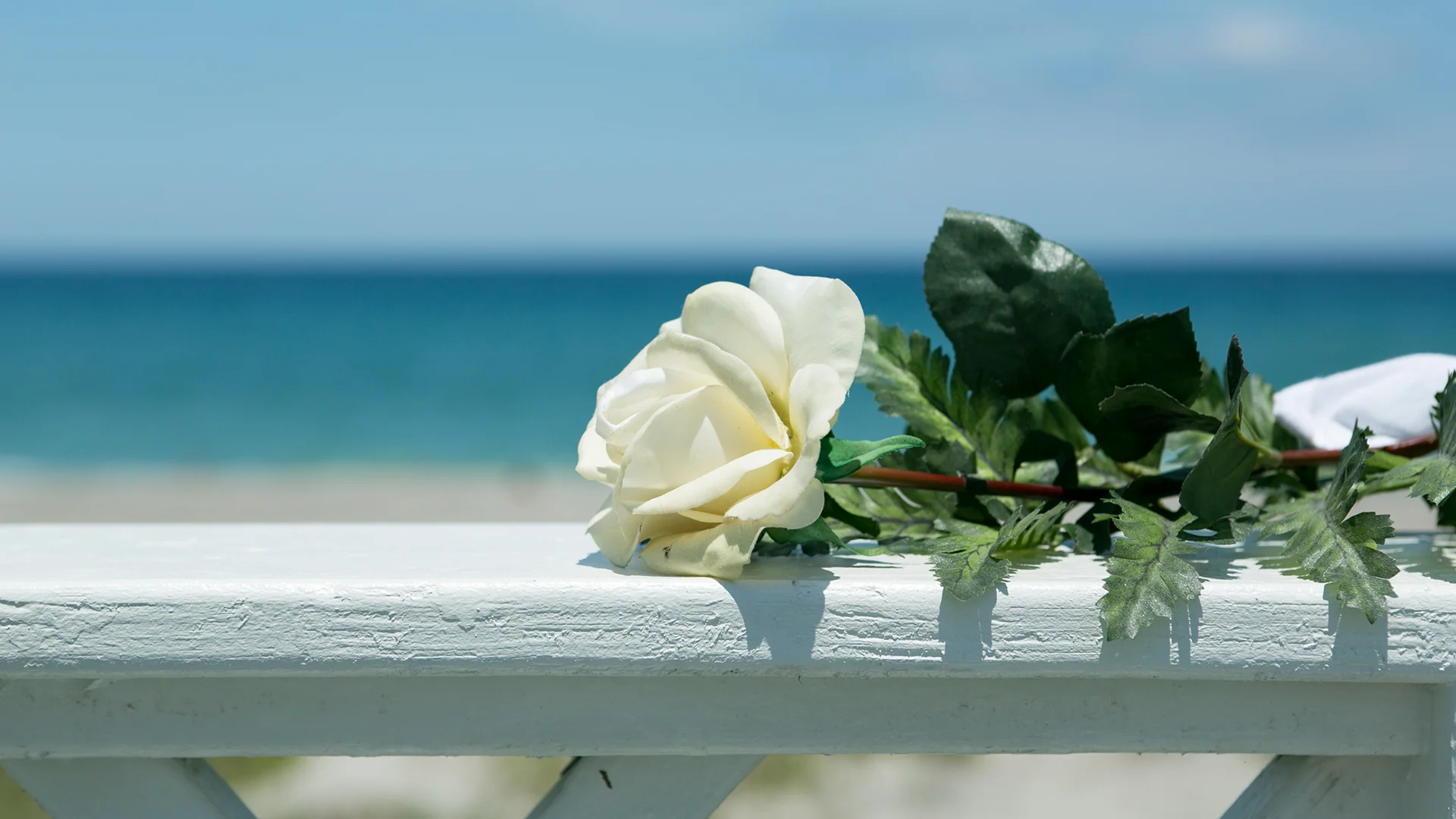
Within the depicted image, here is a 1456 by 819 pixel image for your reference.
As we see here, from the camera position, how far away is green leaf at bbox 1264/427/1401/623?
21.1 inches

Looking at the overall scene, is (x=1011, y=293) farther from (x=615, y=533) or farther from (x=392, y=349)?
(x=392, y=349)

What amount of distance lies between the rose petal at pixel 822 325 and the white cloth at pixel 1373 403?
1.41 feet

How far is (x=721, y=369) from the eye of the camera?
22.4 inches

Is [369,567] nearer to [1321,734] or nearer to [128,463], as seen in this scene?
[1321,734]

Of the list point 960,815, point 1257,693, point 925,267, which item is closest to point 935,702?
point 1257,693

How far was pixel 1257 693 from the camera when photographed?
578 mm

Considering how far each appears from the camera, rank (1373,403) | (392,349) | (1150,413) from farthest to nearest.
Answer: (392,349) → (1373,403) → (1150,413)

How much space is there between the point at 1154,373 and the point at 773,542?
0.84 ft

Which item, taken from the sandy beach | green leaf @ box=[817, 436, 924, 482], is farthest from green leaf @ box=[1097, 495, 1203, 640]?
the sandy beach

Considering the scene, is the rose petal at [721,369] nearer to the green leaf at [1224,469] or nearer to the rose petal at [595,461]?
the rose petal at [595,461]

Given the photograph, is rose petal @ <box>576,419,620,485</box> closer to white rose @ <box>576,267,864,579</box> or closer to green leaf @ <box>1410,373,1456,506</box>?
white rose @ <box>576,267,864,579</box>

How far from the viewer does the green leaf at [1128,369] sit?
65 cm

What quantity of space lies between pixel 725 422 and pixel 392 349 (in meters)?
23.3

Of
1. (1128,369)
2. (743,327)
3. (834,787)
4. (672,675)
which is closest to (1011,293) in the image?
(1128,369)
